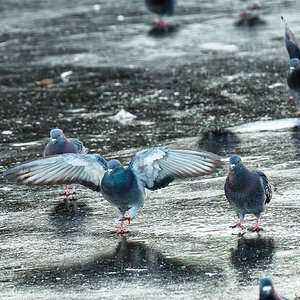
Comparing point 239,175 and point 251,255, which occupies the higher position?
point 239,175

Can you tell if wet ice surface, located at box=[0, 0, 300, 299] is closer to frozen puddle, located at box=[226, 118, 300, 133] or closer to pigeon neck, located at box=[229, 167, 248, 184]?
frozen puddle, located at box=[226, 118, 300, 133]

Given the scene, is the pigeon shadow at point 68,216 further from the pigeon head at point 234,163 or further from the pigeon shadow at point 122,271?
the pigeon head at point 234,163

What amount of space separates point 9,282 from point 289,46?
18.1ft

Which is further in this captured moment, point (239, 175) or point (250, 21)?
point (250, 21)

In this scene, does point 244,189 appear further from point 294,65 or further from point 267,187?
point 294,65

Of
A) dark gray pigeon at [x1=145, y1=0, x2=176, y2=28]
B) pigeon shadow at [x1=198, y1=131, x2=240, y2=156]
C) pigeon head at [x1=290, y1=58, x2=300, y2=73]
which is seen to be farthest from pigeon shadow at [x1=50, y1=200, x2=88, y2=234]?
dark gray pigeon at [x1=145, y1=0, x2=176, y2=28]

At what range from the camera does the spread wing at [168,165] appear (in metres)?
5.78

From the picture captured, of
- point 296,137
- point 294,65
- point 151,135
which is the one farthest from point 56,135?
point 294,65

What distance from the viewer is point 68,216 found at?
6.38 metres

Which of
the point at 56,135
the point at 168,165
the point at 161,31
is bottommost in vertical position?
the point at 161,31

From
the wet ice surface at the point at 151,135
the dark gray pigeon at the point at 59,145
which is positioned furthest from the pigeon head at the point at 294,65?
the dark gray pigeon at the point at 59,145

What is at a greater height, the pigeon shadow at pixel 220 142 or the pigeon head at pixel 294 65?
the pigeon head at pixel 294 65

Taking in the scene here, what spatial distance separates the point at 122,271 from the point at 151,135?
3.50m

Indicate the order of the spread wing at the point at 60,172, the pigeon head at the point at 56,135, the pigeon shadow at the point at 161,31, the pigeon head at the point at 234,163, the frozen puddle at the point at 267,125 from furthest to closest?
the pigeon shadow at the point at 161,31 → the frozen puddle at the point at 267,125 → the pigeon head at the point at 56,135 → the spread wing at the point at 60,172 → the pigeon head at the point at 234,163
